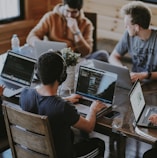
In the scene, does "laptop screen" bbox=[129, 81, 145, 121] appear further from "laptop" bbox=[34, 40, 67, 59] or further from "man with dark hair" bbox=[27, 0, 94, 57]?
"man with dark hair" bbox=[27, 0, 94, 57]

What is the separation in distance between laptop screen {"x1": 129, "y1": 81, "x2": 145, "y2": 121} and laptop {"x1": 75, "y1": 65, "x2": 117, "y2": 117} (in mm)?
143

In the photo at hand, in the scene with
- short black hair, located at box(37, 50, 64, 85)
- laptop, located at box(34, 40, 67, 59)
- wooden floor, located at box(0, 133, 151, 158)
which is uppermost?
short black hair, located at box(37, 50, 64, 85)

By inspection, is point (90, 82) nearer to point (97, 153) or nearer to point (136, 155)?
point (97, 153)

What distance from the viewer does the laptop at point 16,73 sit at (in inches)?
107

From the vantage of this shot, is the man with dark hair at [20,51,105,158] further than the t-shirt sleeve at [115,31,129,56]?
No

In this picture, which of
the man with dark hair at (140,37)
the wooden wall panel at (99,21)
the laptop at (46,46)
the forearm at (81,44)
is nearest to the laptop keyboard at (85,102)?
the laptop at (46,46)

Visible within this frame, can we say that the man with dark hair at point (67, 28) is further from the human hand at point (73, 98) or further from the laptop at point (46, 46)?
the human hand at point (73, 98)

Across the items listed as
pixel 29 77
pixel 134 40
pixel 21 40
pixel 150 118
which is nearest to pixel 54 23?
pixel 134 40

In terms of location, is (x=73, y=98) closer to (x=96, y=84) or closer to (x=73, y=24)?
(x=96, y=84)

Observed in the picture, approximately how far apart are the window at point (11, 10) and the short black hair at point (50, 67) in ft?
9.68

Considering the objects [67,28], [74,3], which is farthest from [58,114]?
[67,28]

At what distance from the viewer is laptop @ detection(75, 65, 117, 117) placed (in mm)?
2441

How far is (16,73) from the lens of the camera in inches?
111

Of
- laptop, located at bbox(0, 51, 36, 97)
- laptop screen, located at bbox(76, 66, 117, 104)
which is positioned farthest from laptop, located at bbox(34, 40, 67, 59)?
laptop screen, located at bbox(76, 66, 117, 104)
